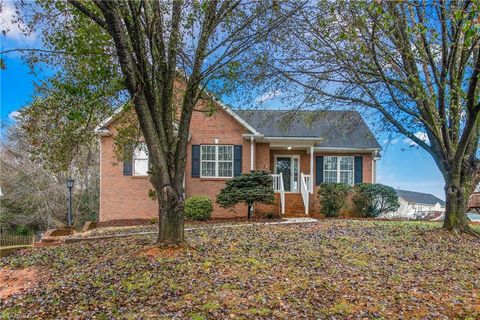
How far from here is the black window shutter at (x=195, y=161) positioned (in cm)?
1595

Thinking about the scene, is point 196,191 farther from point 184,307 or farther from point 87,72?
point 184,307

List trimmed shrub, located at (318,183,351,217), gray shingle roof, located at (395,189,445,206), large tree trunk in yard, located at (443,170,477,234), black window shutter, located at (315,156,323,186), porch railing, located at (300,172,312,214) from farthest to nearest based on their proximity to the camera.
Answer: gray shingle roof, located at (395,189,445,206), black window shutter, located at (315,156,323,186), porch railing, located at (300,172,312,214), trimmed shrub, located at (318,183,351,217), large tree trunk in yard, located at (443,170,477,234)

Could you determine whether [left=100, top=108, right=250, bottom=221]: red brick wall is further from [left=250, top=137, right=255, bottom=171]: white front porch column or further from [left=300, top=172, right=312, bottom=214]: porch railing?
[left=300, top=172, right=312, bottom=214]: porch railing

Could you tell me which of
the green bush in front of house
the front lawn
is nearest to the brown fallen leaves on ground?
the front lawn

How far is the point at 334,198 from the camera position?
15445mm

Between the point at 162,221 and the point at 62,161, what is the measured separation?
3.50 metres

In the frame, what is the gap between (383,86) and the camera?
1093 centimetres

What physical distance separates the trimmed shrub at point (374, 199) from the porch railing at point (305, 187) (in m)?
2.07

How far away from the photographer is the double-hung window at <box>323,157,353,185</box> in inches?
688

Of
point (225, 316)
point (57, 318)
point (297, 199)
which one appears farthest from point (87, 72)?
point (297, 199)

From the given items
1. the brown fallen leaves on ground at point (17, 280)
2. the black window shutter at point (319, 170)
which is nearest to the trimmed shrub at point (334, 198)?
the black window shutter at point (319, 170)

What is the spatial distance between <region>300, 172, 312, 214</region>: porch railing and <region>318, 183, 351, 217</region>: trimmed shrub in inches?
29.5

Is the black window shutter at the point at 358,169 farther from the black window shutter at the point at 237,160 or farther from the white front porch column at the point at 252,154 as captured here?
the black window shutter at the point at 237,160

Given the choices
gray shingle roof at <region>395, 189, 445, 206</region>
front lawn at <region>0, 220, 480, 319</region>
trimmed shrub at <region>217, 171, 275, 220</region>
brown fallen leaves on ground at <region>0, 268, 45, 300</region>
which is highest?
trimmed shrub at <region>217, 171, 275, 220</region>
